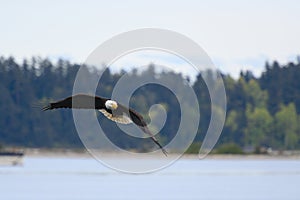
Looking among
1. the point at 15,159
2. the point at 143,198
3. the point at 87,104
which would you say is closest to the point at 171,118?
the point at 15,159

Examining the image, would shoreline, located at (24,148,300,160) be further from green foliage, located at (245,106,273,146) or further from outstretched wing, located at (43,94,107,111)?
outstretched wing, located at (43,94,107,111)

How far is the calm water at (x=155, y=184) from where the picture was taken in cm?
6275

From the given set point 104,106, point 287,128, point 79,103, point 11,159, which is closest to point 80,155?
point 287,128

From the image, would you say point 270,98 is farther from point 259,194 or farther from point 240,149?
point 259,194

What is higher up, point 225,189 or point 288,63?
point 288,63

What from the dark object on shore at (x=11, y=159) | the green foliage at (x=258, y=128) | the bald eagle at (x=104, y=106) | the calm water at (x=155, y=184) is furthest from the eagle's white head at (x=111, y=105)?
the green foliage at (x=258, y=128)

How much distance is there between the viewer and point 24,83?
121812mm

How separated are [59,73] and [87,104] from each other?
107 meters

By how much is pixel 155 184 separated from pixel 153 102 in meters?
29.2

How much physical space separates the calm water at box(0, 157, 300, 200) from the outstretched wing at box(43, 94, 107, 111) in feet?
125

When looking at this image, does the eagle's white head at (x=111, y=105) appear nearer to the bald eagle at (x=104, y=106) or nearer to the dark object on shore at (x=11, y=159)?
the bald eagle at (x=104, y=106)

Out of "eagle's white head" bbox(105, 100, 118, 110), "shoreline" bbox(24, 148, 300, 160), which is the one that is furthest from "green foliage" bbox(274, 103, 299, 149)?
"eagle's white head" bbox(105, 100, 118, 110)

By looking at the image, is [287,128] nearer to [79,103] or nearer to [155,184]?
[155,184]

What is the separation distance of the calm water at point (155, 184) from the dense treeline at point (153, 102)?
31.8ft
